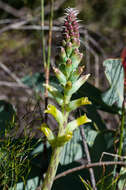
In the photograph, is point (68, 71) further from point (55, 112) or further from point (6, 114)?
point (6, 114)

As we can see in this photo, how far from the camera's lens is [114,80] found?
1.04 meters

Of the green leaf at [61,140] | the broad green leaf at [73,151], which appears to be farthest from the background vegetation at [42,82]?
the green leaf at [61,140]

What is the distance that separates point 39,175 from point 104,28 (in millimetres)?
1857

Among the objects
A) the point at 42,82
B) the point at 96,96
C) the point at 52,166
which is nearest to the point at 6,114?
the point at 42,82

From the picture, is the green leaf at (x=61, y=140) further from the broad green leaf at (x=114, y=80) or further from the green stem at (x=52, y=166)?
the broad green leaf at (x=114, y=80)

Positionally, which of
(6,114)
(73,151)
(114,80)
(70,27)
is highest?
(70,27)

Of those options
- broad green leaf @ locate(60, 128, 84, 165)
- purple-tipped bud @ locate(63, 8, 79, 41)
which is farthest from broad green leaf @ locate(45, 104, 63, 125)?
broad green leaf @ locate(60, 128, 84, 165)

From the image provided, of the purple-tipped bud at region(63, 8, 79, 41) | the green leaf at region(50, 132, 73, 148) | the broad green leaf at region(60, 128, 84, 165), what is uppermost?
the purple-tipped bud at region(63, 8, 79, 41)

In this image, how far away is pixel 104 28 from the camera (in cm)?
252

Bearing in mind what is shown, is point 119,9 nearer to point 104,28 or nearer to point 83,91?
point 104,28

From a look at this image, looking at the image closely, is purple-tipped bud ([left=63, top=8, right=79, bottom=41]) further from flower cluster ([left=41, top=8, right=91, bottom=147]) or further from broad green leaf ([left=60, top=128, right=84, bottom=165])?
broad green leaf ([left=60, top=128, right=84, bottom=165])

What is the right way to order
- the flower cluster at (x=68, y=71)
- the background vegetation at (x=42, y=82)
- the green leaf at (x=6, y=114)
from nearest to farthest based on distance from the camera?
the flower cluster at (x=68, y=71), the background vegetation at (x=42, y=82), the green leaf at (x=6, y=114)

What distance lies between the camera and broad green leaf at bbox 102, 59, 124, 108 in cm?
102

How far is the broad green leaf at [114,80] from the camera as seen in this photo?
1021 mm
